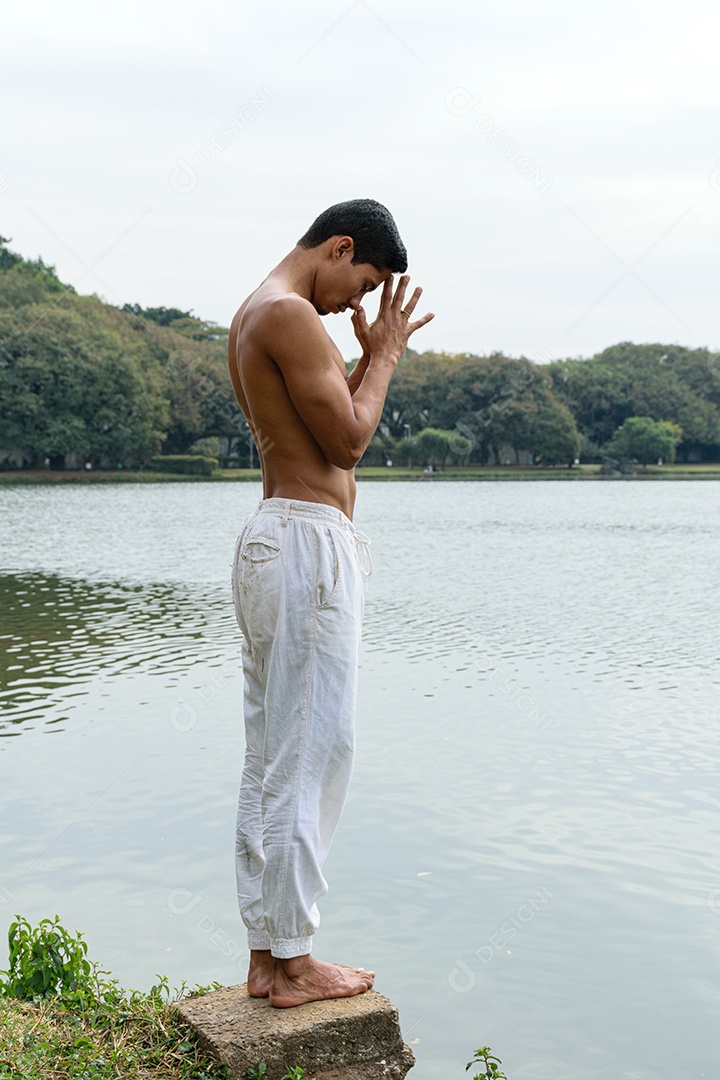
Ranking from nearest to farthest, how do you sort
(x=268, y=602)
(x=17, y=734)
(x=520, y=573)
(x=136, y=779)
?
(x=268, y=602) → (x=136, y=779) → (x=17, y=734) → (x=520, y=573)

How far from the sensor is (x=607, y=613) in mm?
14383

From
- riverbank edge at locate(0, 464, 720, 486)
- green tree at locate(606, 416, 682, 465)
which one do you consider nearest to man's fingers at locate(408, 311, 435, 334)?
riverbank edge at locate(0, 464, 720, 486)

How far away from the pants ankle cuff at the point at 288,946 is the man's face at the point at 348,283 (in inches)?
66.8

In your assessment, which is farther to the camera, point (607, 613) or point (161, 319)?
point (161, 319)

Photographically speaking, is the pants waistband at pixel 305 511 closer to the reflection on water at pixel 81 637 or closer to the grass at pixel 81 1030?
the grass at pixel 81 1030

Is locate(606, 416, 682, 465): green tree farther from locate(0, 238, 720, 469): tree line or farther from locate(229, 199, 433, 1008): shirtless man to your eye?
locate(229, 199, 433, 1008): shirtless man

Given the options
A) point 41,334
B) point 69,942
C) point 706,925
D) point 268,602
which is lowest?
point 706,925

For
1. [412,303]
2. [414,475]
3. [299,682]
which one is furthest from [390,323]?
[414,475]

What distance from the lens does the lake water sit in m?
4.30

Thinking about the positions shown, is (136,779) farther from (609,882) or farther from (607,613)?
(607,613)

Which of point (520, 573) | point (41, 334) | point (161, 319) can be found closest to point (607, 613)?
point (520, 573)

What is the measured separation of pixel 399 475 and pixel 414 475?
150 centimetres

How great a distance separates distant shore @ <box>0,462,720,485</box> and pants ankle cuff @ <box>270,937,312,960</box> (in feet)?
186

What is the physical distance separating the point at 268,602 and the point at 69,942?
137cm
